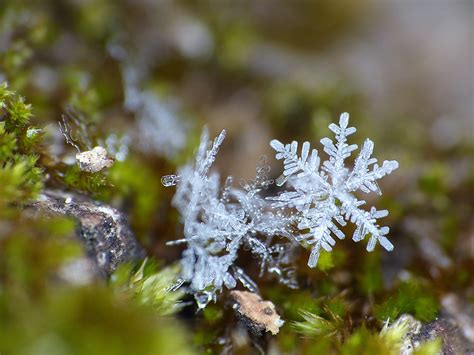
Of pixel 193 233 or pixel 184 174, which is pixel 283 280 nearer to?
pixel 193 233

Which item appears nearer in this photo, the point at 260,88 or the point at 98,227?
the point at 98,227

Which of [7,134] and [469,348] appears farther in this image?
[469,348]

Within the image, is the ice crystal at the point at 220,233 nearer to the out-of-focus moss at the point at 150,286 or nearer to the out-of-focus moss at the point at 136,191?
the out-of-focus moss at the point at 150,286

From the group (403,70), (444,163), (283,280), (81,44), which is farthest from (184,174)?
(403,70)

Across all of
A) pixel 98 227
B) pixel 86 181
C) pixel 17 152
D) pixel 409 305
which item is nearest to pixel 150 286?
pixel 98 227

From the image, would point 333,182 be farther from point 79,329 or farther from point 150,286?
point 79,329

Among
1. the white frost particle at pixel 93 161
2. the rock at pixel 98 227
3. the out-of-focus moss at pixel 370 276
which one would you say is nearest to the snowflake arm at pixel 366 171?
the out-of-focus moss at pixel 370 276
